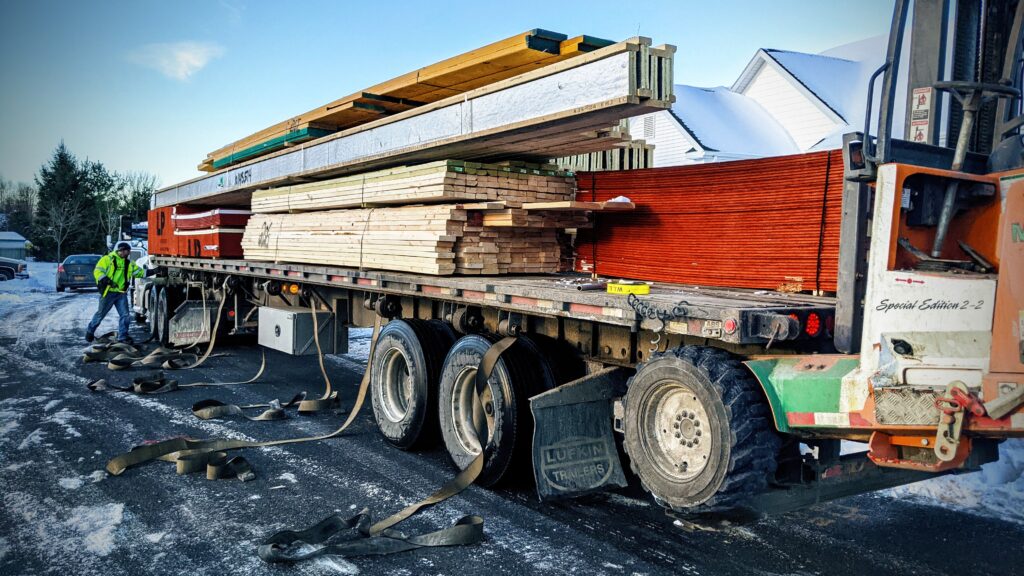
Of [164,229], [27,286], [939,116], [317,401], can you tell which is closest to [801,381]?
[939,116]

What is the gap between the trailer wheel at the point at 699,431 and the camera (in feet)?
12.9

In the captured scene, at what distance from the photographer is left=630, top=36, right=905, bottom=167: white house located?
25266 millimetres

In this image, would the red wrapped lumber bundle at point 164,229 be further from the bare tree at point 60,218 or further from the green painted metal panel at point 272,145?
the bare tree at point 60,218

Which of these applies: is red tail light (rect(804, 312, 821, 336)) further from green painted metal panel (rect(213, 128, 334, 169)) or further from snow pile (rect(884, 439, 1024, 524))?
green painted metal panel (rect(213, 128, 334, 169))

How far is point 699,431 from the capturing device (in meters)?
4.20

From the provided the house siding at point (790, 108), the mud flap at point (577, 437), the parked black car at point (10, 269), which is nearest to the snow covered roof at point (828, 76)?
the house siding at point (790, 108)

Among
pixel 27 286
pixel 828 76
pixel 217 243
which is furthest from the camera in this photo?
pixel 27 286

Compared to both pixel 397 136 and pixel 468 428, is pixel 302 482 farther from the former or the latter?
pixel 397 136

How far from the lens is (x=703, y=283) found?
560cm

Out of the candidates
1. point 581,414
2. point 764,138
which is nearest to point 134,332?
point 581,414

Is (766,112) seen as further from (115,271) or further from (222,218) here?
(115,271)

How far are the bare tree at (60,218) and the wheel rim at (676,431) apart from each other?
177 ft

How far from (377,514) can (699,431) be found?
2.47 meters

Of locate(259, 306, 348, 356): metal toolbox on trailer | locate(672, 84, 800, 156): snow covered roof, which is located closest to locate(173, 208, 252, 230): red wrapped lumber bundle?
locate(259, 306, 348, 356): metal toolbox on trailer
